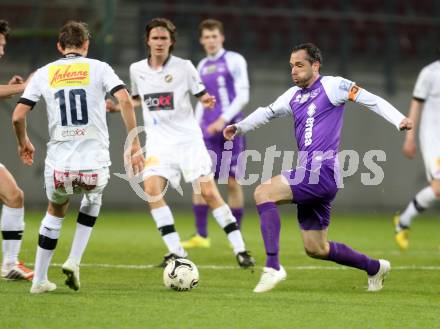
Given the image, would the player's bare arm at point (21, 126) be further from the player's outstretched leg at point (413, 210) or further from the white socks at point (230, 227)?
the player's outstretched leg at point (413, 210)

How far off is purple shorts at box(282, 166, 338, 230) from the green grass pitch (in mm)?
547

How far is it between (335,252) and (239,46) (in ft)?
36.9

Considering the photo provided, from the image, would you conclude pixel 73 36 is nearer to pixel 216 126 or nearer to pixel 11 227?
pixel 11 227

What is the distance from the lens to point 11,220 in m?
7.40

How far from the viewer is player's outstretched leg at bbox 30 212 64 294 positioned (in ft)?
21.3

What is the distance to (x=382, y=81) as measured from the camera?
17.6 meters

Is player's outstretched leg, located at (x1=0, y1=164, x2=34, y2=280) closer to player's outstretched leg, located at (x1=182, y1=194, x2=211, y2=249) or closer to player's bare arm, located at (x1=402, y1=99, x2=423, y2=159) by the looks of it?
player's outstretched leg, located at (x1=182, y1=194, x2=211, y2=249)

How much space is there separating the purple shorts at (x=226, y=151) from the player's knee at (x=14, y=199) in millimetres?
3512

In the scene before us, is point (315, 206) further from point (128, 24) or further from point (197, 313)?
point (128, 24)

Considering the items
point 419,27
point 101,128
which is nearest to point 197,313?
point 101,128

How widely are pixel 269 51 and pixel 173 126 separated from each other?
9.58 metres

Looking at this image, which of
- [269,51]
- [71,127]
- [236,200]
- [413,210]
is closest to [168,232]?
[71,127]

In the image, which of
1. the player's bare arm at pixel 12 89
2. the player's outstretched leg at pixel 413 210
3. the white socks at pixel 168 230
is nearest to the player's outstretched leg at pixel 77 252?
the player's bare arm at pixel 12 89

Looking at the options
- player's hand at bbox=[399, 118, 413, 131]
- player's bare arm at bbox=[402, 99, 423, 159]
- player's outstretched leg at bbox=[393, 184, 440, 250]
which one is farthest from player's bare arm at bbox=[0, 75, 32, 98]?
player's outstretched leg at bbox=[393, 184, 440, 250]
